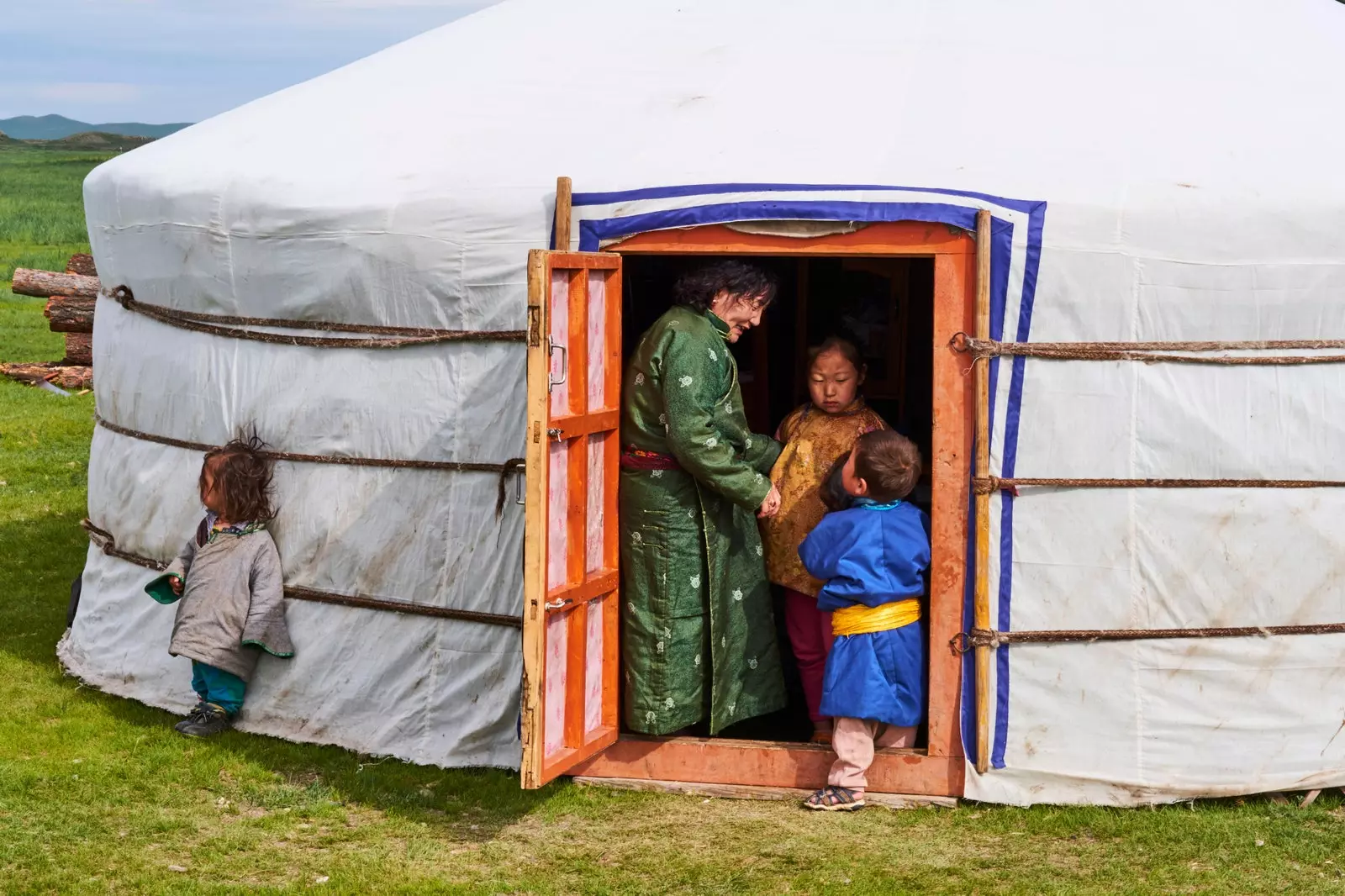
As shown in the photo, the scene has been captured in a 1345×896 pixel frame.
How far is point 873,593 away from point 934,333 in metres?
0.70

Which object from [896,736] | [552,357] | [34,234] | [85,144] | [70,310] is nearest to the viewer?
[552,357]

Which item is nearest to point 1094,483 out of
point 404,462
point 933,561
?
point 933,561

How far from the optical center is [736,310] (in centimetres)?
448

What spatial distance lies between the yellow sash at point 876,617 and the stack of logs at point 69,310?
8.92 metres

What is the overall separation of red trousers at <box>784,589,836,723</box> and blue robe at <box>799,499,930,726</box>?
11.4 inches

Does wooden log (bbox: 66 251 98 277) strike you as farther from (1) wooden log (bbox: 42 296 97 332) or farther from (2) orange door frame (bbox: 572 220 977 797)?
(2) orange door frame (bbox: 572 220 977 797)

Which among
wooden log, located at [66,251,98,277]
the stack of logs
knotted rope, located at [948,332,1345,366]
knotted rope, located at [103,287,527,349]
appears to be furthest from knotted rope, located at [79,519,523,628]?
wooden log, located at [66,251,98,277]

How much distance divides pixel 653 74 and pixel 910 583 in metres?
1.82

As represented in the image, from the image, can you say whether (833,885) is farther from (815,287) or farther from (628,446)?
(815,287)

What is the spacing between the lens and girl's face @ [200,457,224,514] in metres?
4.94

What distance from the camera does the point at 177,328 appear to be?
210 inches

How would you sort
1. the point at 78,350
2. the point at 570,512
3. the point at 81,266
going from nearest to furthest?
the point at 570,512 < the point at 81,266 < the point at 78,350

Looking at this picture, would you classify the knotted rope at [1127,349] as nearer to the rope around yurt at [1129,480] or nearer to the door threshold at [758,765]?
the rope around yurt at [1129,480]

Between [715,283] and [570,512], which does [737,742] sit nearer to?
[570,512]
